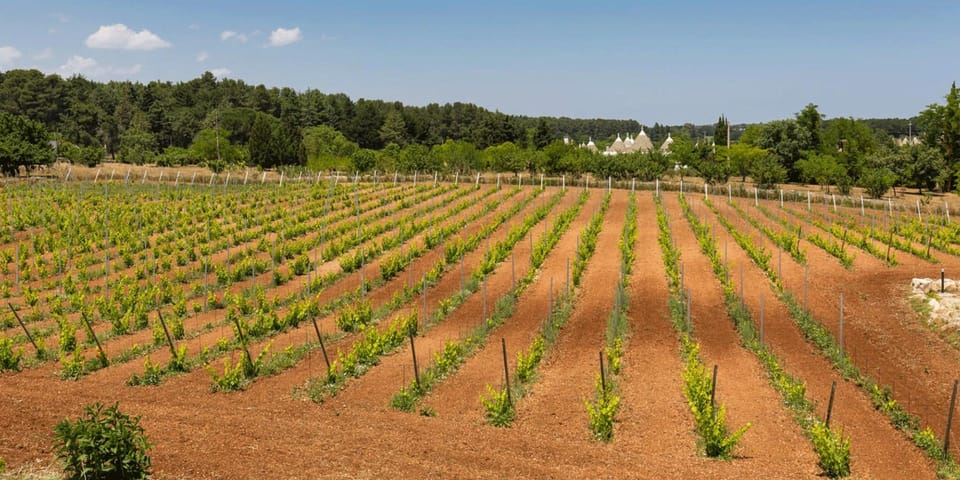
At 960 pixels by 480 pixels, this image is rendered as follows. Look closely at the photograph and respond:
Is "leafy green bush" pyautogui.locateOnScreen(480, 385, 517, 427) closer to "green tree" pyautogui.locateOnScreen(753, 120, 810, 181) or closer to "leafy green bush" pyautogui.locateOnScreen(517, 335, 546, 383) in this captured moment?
"leafy green bush" pyautogui.locateOnScreen(517, 335, 546, 383)

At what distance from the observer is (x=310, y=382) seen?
55.3 ft

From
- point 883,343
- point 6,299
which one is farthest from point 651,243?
point 6,299

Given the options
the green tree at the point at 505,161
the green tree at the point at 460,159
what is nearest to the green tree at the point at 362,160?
the green tree at the point at 460,159

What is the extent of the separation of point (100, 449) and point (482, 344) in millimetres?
11314

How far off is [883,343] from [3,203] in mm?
43430

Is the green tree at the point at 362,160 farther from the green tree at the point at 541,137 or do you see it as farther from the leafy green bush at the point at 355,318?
the leafy green bush at the point at 355,318

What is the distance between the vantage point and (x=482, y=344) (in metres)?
20.1

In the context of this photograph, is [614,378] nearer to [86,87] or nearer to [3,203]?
[3,203]

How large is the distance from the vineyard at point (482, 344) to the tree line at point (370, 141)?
2476 cm

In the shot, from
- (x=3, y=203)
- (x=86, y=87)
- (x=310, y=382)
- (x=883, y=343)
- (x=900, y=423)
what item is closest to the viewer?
(x=900, y=423)

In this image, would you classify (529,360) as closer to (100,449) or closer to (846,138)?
(100,449)

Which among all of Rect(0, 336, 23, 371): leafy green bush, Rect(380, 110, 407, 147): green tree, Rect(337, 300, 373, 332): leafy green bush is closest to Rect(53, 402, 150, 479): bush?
Rect(0, 336, 23, 371): leafy green bush

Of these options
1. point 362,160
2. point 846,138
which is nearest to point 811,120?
point 846,138

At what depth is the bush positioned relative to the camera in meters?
10.0
